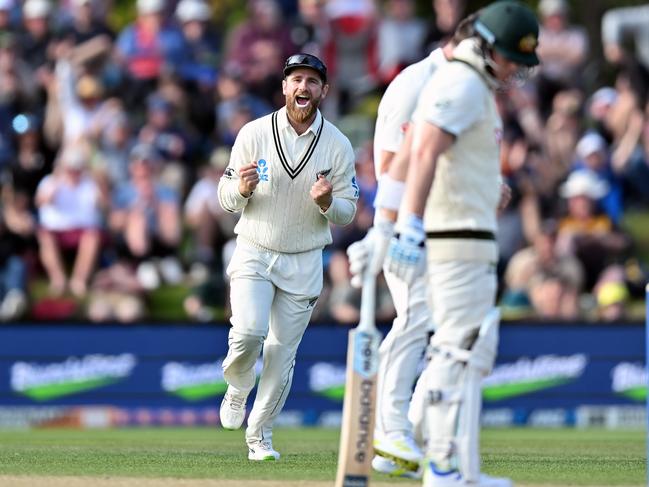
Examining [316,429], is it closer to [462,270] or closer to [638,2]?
[462,270]

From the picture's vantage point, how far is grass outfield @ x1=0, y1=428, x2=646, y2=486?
8.39 meters

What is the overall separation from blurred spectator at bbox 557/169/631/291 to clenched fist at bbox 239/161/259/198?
28.6 feet

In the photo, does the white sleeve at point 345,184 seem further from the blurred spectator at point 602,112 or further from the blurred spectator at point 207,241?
the blurred spectator at point 602,112

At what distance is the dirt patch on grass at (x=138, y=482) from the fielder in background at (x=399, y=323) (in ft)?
1.03

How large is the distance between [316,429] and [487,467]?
6802mm

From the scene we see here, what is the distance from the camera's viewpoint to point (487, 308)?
23.0 feet

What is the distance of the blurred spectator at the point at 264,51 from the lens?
18672 mm

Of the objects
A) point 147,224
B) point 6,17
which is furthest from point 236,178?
point 6,17

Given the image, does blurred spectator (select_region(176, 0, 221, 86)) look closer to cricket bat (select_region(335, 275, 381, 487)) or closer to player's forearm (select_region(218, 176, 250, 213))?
player's forearm (select_region(218, 176, 250, 213))

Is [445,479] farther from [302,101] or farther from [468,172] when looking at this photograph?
[302,101]

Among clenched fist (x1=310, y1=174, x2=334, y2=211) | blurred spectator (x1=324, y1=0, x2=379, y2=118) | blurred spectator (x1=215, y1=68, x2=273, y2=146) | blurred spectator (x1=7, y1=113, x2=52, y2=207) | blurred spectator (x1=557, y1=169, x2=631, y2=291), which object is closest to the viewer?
clenched fist (x1=310, y1=174, x2=334, y2=211)

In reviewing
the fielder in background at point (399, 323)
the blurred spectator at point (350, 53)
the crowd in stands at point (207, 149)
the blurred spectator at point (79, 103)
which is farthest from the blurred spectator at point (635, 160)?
the fielder in background at point (399, 323)

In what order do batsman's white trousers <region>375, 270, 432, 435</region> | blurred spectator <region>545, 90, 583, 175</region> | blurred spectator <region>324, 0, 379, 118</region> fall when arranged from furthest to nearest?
blurred spectator <region>324, 0, 379, 118</region>, blurred spectator <region>545, 90, 583, 175</region>, batsman's white trousers <region>375, 270, 432, 435</region>

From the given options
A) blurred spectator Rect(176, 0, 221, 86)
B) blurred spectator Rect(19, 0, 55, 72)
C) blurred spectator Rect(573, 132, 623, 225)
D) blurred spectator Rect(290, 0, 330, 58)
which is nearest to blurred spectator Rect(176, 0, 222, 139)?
blurred spectator Rect(176, 0, 221, 86)
